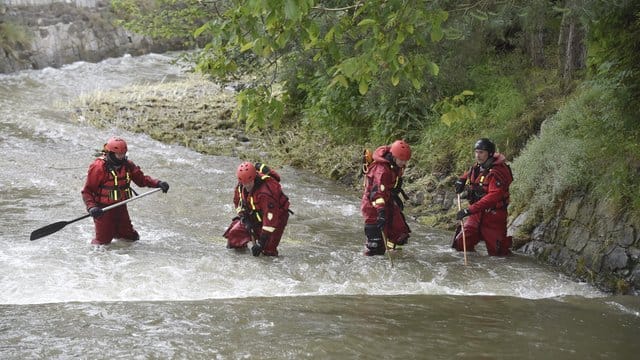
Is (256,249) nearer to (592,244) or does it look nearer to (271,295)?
(271,295)

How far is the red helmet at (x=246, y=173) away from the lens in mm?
8586

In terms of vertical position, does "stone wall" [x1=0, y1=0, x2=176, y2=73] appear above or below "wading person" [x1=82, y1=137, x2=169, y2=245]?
above

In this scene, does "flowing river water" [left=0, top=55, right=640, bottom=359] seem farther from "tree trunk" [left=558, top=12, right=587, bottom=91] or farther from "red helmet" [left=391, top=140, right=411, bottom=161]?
"tree trunk" [left=558, top=12, right=587, bottom=91]

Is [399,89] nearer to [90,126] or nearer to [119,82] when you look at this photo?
[90,126]

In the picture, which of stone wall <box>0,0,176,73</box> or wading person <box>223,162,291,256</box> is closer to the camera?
wading person <box>223,162,291,256</box>

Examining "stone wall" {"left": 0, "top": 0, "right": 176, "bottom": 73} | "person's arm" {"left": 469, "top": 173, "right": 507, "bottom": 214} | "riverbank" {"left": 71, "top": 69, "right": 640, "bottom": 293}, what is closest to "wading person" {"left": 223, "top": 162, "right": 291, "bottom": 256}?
"person's arm" {"left": 469, "top": 173, "right": 507, "bottom": 214}

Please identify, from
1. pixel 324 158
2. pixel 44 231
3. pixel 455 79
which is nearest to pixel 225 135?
pixel 324 158

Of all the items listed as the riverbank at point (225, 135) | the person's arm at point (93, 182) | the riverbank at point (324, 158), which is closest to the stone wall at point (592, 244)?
the riverbank at point (324, 158)

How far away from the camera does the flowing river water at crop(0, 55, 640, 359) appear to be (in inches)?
233

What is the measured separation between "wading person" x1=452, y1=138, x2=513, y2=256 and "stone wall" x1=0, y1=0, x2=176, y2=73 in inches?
791

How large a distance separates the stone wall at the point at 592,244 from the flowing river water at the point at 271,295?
271 millimetres

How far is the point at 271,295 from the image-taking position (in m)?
7.63

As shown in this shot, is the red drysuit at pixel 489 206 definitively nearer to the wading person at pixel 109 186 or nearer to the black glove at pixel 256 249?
the black glove at pixel 256 249

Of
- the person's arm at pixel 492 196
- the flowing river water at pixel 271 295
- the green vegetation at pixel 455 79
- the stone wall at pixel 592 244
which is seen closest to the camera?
the green vegetation at pixel 455 79
